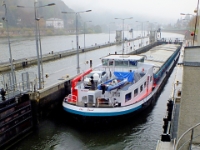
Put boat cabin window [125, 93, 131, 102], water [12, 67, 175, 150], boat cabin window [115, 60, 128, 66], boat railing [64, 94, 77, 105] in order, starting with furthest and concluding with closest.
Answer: boat cabin window [115, 60, 128, 66] < boat cabin window [125, 93, 131, 102] < boat railing [64, 94, 77, 105] < water [12, 67, 175, 150]

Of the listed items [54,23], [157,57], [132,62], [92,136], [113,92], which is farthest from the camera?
[54,23]

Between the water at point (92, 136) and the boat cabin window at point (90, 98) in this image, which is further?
the boat cabin window at point (90, 98)

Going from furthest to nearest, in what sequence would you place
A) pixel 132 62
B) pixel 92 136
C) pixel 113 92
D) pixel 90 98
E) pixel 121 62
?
pixel 121 62 → pixel 132 62 → pixel 113 92 → pixel 90 98 → pixel 92 136

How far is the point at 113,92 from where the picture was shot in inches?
625

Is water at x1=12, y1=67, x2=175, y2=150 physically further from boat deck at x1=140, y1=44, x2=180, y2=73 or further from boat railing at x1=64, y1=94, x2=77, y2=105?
boat deck at x1=140, y1=44, x2=180, y2=73

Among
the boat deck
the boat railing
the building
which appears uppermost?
the building

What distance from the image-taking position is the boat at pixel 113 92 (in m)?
15.1

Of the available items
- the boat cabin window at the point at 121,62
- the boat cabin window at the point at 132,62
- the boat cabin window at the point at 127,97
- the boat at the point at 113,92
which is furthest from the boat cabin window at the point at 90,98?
the boat cabin window at the point at 132,62

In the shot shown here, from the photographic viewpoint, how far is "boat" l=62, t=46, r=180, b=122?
49.6ft

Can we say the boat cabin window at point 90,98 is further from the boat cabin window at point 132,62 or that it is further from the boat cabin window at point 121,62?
the boat cabin window at point 132,62

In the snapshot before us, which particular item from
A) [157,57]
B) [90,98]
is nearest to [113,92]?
[90,98]

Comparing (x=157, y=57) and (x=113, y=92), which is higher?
(x=157, y=57)

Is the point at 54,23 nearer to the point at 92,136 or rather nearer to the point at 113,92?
the point at 113,92

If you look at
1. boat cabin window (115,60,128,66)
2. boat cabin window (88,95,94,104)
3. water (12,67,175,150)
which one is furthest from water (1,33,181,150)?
boat cabin window (115,60,128,66)
